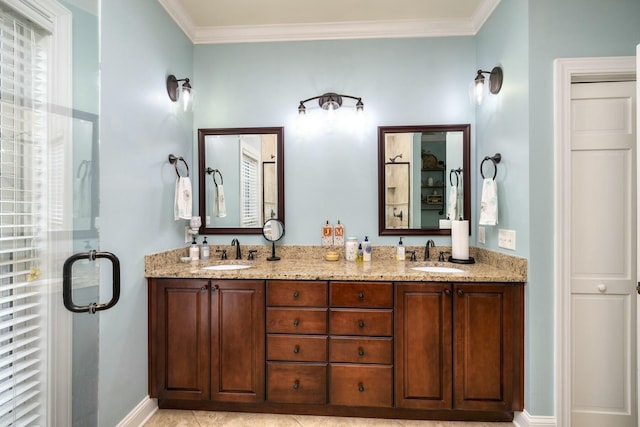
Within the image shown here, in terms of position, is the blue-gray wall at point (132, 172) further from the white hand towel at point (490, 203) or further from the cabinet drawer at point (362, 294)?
the white hand towel at point (490, 203)

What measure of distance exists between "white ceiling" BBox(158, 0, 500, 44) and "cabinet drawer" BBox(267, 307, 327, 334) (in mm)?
2160

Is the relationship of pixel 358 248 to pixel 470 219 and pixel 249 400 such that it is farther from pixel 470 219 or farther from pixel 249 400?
pixel 249 400

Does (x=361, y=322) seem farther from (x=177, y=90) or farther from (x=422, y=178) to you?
(x=177, y=90)

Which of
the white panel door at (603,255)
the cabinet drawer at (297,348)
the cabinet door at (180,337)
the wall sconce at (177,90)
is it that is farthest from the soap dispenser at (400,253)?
the wall sconce at (177,90)

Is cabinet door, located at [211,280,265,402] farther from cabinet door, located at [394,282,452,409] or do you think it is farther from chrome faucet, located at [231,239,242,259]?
cabinet door, located at [394,282,452,409]

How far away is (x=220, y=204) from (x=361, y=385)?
1.74 meters

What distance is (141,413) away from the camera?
204 centimetres

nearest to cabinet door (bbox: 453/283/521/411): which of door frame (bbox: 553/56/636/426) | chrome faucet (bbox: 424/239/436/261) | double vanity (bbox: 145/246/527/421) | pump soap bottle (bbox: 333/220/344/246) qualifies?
double vanity (bbox: 145/246/527/421)

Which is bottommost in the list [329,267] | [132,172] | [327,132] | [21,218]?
[329,267]

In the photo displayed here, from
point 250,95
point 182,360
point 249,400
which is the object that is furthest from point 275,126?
point 249,400

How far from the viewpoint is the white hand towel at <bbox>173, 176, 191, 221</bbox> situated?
2.41 metres

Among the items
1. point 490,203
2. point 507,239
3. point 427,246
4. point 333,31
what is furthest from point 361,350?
point 333,31

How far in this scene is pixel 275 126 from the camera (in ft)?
8.95

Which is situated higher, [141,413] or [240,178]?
[240,178]
